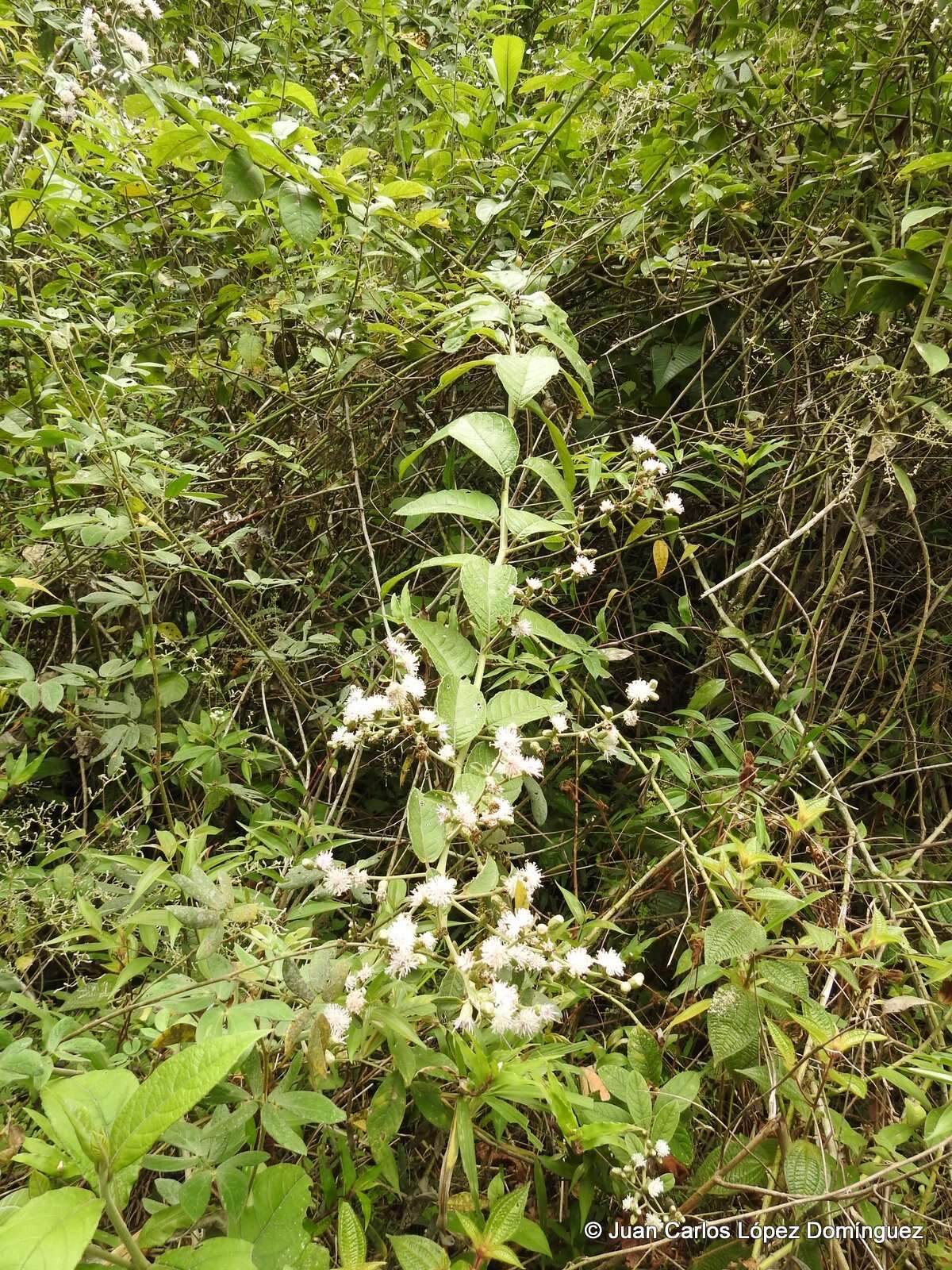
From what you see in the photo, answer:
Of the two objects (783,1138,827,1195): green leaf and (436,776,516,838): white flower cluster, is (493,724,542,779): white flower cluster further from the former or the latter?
(783,1138,827,1195): green leaf

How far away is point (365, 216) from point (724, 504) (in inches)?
40.7

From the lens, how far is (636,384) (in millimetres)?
1828

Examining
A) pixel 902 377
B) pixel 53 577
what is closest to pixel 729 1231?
pixel 902 377

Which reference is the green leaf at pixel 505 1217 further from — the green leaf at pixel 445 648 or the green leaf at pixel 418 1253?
the green leaf at pixel 445 648

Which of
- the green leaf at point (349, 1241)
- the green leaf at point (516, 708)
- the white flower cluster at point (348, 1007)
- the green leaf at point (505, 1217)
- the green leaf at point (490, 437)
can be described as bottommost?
the green leaf at point (505, 1217)

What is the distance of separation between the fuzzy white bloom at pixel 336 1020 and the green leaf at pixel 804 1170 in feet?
1.68

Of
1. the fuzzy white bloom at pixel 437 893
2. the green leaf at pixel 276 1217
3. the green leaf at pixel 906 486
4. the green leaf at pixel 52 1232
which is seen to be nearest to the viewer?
the green leaf at pixel 52 1232

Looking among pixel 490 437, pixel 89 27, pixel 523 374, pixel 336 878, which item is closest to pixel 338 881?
pixel 336 878

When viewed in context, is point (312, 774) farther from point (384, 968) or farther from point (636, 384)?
point (636, 384)

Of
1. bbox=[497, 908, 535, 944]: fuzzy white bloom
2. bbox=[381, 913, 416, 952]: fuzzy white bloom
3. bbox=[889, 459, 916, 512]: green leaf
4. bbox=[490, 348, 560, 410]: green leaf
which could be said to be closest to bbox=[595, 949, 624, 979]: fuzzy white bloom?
bbox=[497, 908, 535, 944]: fuzzy white bloom

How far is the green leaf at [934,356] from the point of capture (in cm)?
115

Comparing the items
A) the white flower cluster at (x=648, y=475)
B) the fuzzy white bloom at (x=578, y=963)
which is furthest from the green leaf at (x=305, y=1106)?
the white flower cluster at (x=648, y=475)

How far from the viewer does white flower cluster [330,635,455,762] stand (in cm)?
77

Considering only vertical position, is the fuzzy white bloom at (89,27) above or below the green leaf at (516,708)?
above
